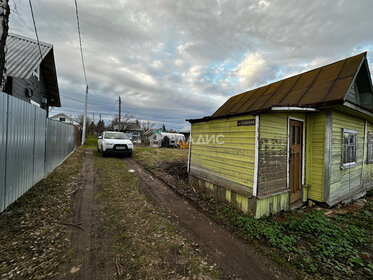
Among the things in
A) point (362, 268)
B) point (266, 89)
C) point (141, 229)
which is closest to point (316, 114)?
point (266, 89)

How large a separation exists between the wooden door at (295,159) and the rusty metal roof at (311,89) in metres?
0.70

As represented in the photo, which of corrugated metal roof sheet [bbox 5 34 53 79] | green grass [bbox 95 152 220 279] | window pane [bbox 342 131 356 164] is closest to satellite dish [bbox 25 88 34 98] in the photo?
corrugated metal roof sheet [bbox 5 34 53 79]

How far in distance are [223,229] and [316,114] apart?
435 cm

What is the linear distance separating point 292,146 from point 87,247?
5128mm

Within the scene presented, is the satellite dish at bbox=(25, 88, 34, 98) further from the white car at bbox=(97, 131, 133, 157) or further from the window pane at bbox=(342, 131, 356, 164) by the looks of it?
the window pane at bbox=(342, 131, 356, 164)

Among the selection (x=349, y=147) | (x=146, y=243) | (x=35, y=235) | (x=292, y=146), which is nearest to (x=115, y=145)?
(x=35, y=235)

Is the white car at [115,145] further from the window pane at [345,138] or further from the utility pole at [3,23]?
the window pane at [345,138]

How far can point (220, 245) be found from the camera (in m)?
2.57

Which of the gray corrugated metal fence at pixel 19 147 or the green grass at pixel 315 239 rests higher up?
the gray corrugated metal fence at pixel 19 147

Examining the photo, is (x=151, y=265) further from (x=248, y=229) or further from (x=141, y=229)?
(x=248, y=229)

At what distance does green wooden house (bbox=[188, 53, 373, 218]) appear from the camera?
142 inches

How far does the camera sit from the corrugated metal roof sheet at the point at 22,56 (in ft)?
19.7

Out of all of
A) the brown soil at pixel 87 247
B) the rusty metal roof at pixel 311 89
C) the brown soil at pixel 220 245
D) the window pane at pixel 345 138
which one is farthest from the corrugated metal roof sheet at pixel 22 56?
the window pane at pixel 345 138

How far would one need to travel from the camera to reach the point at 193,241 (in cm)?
260
